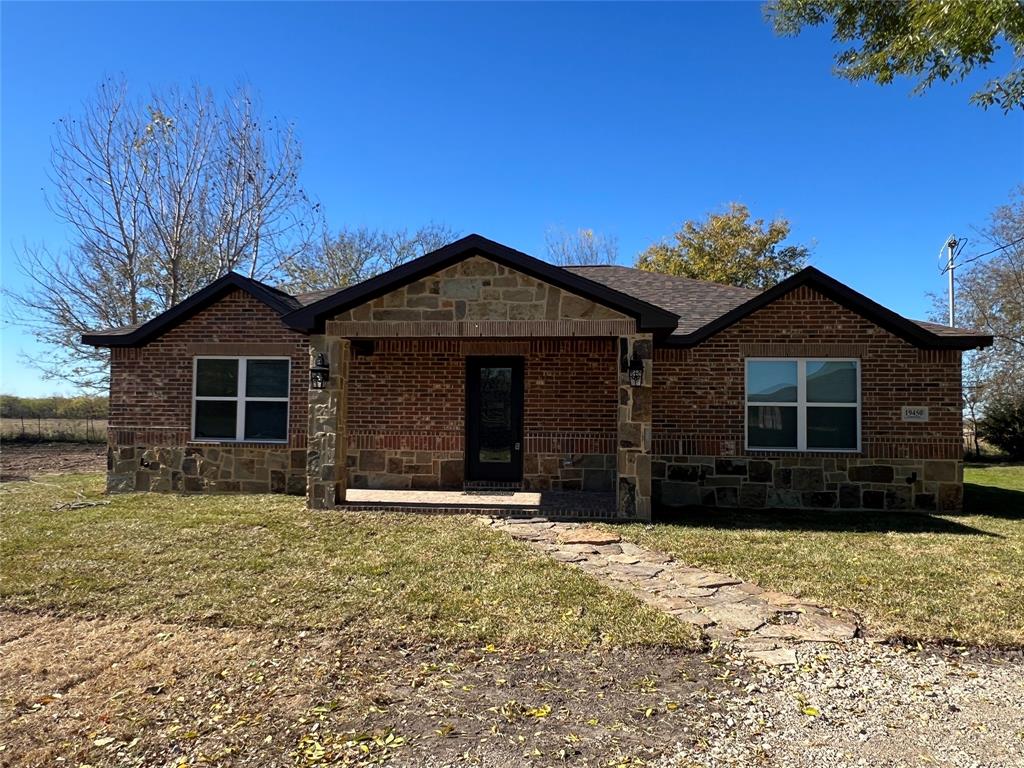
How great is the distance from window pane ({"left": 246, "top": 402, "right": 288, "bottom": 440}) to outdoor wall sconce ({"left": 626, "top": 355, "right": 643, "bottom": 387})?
6.30 m

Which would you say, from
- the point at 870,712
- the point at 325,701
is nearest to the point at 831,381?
the point at 870,712

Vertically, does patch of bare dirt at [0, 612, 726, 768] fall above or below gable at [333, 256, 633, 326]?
below

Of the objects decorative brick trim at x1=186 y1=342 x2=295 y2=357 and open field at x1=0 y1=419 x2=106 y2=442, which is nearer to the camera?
decorative brick trim at x1=186 y1=342 x2=295 y2=357

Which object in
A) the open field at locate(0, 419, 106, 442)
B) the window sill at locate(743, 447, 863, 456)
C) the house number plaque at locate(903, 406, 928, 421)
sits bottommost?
the open field at locate(0, 419, 106, 442)

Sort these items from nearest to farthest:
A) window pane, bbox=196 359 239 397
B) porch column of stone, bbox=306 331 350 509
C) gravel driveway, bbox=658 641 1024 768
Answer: gravel driveway, bbox=658 641 1024 768 → porch column of stone, bbox=306 331 350 509 → window pane, bbox=196 359 239 397

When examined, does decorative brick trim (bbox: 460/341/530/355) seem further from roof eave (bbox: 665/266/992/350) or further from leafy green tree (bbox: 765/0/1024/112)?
leafy green tree (bbox: 765/0/1024/112)

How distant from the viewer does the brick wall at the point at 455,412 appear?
35.4 ft

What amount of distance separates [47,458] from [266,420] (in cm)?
1073

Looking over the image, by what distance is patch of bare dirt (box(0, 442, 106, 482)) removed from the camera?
14383 mm

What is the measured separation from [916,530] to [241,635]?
820 cm

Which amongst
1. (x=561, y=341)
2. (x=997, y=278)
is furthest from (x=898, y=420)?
(x=997, y=278)

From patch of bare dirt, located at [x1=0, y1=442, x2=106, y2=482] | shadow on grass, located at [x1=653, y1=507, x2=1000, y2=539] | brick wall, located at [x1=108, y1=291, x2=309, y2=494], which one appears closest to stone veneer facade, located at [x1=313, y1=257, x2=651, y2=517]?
brick wall, located at [x1=108, y1=291, x2=309, y2=494]

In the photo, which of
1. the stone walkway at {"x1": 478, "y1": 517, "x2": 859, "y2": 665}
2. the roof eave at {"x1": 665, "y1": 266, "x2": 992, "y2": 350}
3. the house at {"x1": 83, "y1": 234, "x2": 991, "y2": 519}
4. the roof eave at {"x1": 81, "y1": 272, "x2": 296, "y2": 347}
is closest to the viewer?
the stone walkway at {"x1": 478, "y1": 517, "x2": 859, "y2": 665}

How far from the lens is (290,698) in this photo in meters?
3.43
